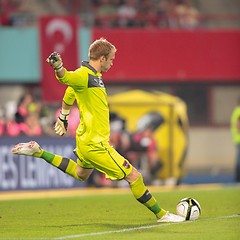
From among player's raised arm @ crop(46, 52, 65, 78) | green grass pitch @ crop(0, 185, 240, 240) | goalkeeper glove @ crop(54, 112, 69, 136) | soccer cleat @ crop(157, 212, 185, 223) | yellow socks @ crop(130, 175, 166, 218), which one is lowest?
green grass pitch @ crop(0, 185, 240, 240)

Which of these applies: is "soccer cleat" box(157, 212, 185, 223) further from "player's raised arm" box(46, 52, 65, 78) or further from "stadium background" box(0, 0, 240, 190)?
"stadium background" box(0, 0, 240, 190)

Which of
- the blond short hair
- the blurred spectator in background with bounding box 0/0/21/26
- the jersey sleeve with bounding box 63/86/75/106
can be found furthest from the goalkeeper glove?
the blurred spectator in background with bounding box 0/0/21/26

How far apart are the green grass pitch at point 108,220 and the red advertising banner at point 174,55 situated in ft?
43.7

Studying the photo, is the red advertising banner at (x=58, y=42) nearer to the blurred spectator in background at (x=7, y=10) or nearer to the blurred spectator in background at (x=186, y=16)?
the blurred spectator in background at (x=7, y=10)

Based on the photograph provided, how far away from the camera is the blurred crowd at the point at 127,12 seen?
32.0 meters

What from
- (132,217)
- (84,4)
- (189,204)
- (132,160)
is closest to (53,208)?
(132,217)

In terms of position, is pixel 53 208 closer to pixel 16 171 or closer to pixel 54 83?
pixel 16 171

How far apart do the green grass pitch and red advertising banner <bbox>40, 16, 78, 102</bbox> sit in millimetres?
9759

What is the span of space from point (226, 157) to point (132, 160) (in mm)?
9066

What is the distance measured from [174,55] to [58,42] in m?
5.25

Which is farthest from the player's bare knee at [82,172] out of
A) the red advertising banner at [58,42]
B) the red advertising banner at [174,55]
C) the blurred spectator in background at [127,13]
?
the blurred spectator in background at [127,13]

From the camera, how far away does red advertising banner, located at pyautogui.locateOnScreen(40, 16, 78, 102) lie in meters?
28.7

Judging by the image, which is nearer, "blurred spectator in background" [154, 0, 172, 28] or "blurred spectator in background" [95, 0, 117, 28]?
"blurred spectator in background" [95, 0, 117, 28]

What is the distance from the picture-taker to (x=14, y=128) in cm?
2381
